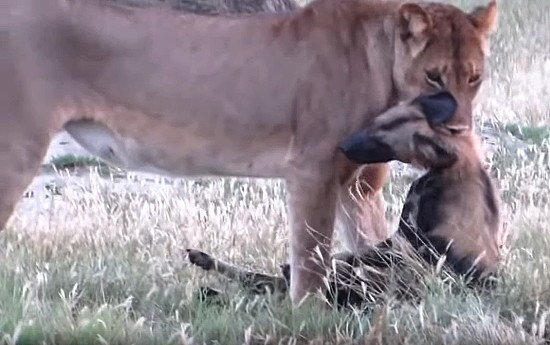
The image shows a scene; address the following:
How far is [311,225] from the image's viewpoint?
5836mm

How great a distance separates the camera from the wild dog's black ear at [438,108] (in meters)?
5.57

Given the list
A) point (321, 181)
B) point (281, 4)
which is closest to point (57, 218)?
point (321, 181)

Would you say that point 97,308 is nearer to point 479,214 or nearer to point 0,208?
point 0,208

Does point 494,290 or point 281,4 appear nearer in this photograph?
point 494,290

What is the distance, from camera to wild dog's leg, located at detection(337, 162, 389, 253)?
6293mm

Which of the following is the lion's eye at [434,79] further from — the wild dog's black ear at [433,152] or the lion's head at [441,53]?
the wild dog's black ear at [433,152]

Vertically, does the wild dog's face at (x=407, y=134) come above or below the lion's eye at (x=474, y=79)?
below

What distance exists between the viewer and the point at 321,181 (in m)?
5.84

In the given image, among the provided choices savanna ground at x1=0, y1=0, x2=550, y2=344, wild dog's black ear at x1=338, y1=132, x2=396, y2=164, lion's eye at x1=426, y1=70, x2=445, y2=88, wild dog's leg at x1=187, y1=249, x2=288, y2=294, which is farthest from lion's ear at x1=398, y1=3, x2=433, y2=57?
wild dog's leg at x1=187, y1=249, x2=288, y2=294

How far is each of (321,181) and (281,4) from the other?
319 cm

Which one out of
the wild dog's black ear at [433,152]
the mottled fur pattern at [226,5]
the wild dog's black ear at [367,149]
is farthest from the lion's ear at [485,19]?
the mottled fur pattern at [226,5]

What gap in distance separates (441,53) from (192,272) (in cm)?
149

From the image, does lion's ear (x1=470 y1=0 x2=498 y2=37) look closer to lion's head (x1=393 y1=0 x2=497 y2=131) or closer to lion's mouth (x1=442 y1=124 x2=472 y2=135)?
lion's head (x1=393 y1=0 x2=497 y2=131)

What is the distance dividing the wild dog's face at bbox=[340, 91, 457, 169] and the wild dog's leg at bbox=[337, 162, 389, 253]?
0.56m
